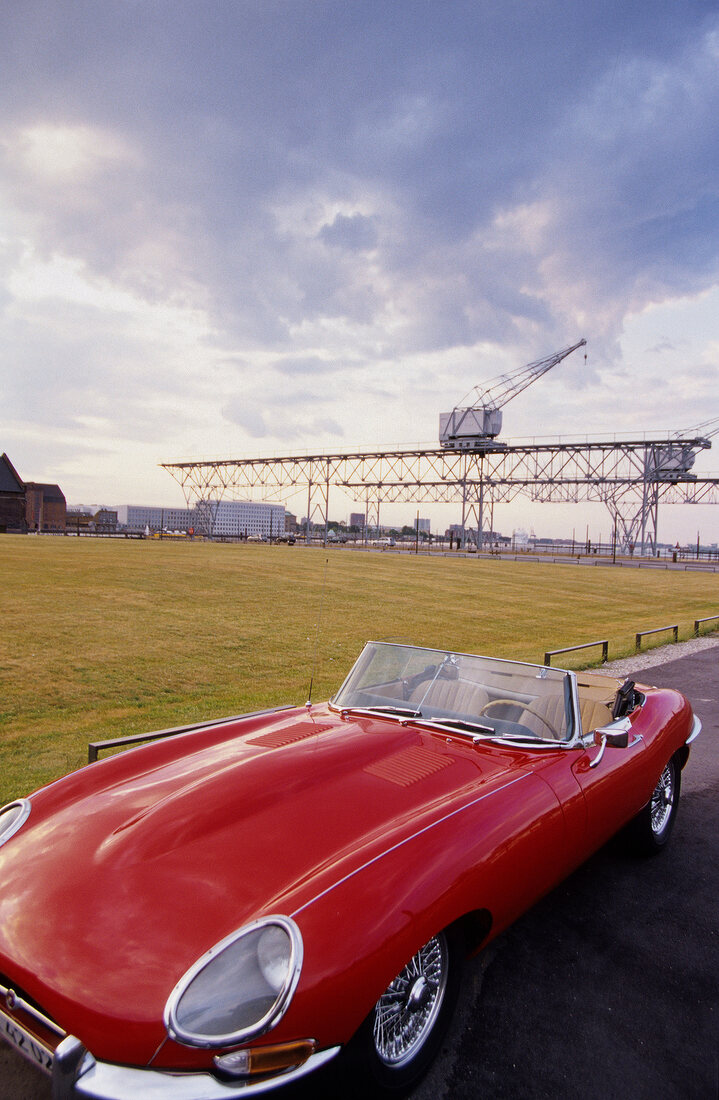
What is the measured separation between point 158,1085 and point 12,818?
1.47 metres

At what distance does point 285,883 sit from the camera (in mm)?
2043

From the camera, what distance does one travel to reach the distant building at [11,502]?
7438 centimetres

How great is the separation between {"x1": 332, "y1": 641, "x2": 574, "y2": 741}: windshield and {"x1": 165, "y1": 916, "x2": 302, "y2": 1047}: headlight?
1808 mm

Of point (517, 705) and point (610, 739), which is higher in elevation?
point (517, 705)

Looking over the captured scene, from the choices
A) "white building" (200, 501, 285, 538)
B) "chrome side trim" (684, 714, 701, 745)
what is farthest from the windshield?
"white building" (200, 501, 285, 538)

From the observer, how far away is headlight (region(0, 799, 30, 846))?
8.30 ft

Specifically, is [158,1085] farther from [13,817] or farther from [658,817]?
[658,817]

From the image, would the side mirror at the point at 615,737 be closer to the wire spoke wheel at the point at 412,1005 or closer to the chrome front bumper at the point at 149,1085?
the wire spoke wheel at the point at 412,1005

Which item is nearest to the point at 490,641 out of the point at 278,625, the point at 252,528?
the point at 278,625

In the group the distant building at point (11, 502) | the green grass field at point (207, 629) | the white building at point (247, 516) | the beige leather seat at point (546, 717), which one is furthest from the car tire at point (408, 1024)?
the white building at point (247, 516)

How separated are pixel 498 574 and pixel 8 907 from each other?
108ft

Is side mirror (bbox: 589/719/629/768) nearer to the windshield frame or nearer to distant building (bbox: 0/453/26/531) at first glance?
the windshield frame

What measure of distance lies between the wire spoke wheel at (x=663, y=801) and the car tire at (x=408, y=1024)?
2.33 metres

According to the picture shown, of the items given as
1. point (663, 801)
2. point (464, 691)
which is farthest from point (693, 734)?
point (464, 691)
